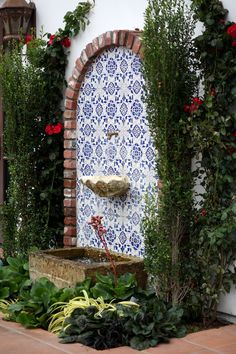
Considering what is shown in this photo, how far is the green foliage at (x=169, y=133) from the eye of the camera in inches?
206

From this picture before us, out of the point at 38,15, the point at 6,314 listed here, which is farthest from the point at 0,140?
the point at 6,314

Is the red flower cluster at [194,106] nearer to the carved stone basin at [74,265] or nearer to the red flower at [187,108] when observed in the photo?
the red flower at [187,108]

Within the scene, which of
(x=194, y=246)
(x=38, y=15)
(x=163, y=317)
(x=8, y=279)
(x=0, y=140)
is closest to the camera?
(x=163, y=317)

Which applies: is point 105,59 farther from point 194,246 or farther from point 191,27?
point 194,246

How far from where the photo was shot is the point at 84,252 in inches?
256

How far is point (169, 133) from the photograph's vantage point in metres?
5.25

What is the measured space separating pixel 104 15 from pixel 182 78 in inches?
60.6

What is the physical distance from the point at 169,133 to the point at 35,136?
83.4 inches

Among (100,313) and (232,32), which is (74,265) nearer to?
(100,313)

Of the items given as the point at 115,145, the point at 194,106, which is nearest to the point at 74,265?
the point at 115,145

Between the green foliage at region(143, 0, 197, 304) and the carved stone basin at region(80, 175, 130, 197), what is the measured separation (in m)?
0.75

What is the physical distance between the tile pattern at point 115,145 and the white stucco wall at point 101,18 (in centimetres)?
26

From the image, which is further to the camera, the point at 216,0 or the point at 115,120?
the point at 115,120

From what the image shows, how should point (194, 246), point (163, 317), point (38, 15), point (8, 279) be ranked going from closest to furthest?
point (163, 317)
point (194, 246)
point (8, 279)
point (38, 15)
